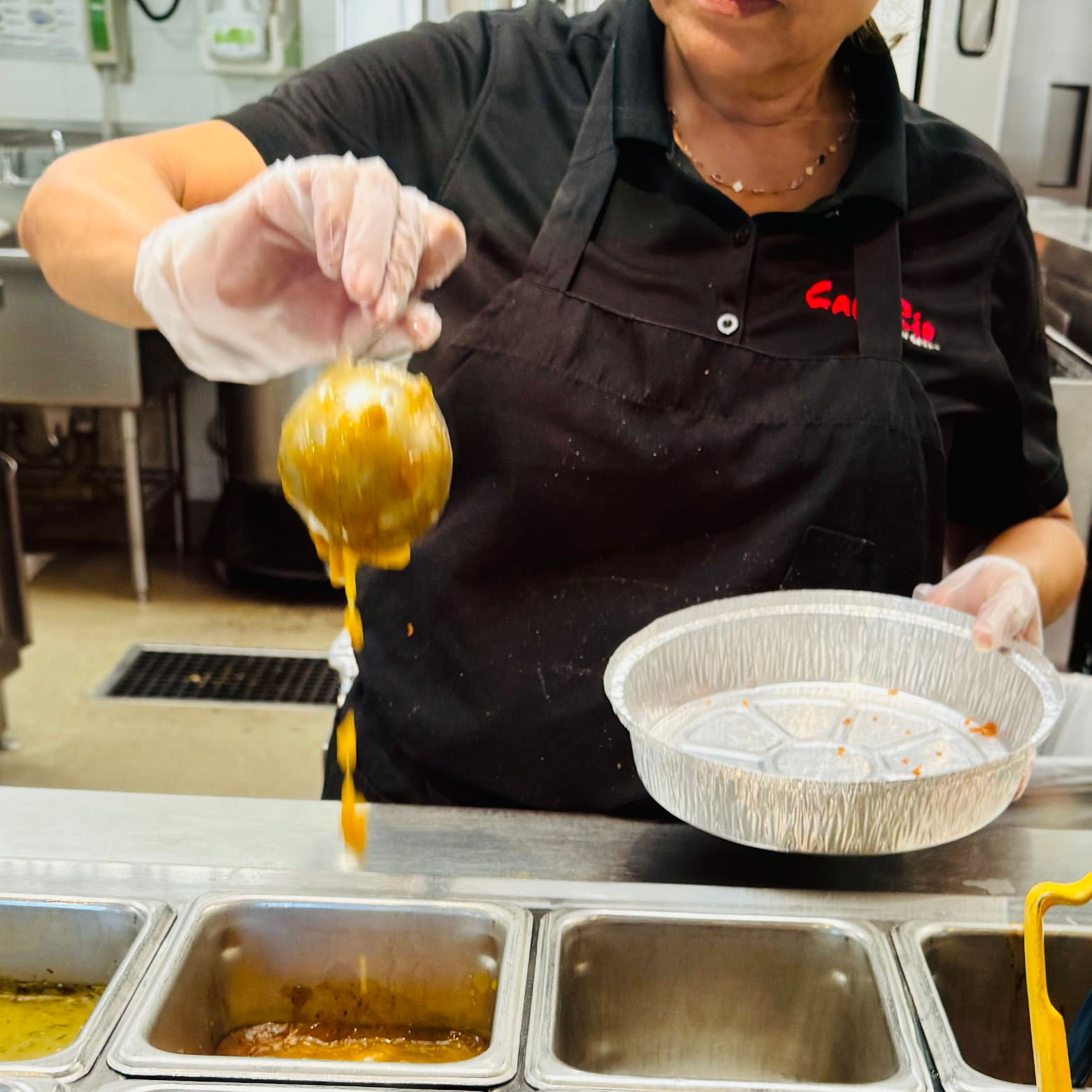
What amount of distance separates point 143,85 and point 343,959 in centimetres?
340

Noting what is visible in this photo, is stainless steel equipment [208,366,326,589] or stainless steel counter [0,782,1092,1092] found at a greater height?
stainless steel counter [0,782,1092,1092]

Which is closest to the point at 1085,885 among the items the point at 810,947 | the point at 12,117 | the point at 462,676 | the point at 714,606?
the point at 810,947

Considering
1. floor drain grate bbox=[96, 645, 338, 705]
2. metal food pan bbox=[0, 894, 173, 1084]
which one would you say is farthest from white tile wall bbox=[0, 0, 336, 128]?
metal food pan bbox=[0, 894, 173, 1084]

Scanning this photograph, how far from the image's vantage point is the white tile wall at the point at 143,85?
11.8 feet

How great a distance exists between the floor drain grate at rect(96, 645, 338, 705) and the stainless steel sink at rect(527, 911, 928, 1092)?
218cm

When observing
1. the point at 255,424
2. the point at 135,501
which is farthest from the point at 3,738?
the point at 255,424

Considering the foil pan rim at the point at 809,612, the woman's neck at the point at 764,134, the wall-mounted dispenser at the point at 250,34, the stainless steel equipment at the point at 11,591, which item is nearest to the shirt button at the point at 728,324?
the woman's neck at the point at 764,134

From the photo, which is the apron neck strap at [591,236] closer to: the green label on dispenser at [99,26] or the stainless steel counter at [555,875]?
the stainless steel counter at [555,875]

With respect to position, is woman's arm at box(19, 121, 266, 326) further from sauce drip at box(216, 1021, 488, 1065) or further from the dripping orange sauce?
sauce drip at box(216, 1021, 488, 1065)

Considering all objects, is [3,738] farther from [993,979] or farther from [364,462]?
[993,979]

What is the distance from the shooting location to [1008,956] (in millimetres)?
890

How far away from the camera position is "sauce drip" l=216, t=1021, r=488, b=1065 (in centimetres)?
89

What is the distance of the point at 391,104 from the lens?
1146mm

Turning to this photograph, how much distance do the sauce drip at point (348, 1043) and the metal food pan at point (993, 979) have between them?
1.15 feet
